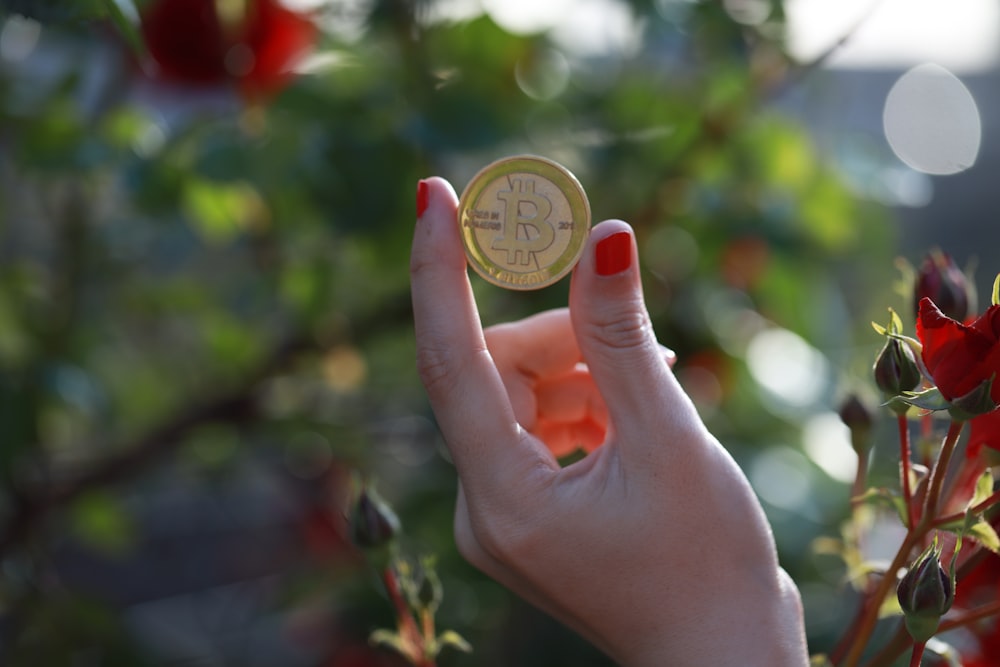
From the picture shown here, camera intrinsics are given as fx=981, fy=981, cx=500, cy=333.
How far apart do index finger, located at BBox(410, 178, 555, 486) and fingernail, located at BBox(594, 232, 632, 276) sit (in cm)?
6

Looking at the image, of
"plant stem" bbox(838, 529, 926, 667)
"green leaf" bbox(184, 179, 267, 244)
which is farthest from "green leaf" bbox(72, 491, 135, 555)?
"plant stem" bbox(838, 529, 926, 667)

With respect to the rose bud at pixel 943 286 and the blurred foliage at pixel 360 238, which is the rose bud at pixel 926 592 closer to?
the rose bud at pixel 943 286

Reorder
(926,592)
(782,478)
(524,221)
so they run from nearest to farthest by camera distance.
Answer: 1. (926,592)
2. (524,221)
3. (782,478)

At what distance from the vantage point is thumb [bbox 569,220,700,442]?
1.39 feet

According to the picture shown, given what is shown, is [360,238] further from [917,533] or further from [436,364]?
[917,533]

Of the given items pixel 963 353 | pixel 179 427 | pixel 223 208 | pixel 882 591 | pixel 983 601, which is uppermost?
pixel 963 353

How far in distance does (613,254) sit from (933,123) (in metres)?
0.97

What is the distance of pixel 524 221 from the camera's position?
0.47 m

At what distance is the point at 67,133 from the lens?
89cm

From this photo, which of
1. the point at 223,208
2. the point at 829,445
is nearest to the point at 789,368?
the point at 829,445

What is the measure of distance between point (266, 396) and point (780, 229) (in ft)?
2.07

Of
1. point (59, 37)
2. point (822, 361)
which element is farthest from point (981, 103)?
point (59, 37)

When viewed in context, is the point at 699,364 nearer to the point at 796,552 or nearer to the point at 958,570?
the point at 796,552

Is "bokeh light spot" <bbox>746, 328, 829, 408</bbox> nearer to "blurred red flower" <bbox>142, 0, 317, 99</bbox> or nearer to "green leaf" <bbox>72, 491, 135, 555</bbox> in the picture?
"blurred red flower" <bbox>142, 0, 317, 99</bbox>
